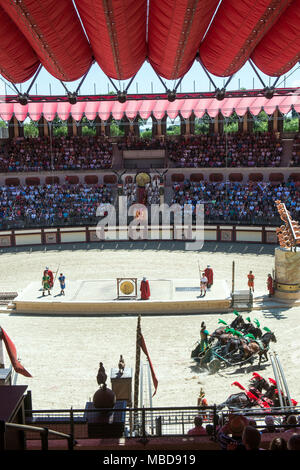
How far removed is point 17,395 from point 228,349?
9684mm

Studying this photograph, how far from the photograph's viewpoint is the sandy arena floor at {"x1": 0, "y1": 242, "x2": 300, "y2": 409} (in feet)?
45.0

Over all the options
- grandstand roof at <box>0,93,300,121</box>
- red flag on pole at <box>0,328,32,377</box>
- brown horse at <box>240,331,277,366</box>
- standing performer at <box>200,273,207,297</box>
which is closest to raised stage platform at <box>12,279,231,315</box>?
standing performer at <box>200,273,207,297</box>

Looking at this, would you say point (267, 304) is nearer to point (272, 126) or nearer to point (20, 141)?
point (272, 126)

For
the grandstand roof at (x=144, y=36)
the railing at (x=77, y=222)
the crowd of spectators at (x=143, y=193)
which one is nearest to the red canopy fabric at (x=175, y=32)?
the grandstand roof at (x=144, y=36)

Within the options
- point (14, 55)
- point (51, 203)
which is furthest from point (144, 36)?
point (51, 203)

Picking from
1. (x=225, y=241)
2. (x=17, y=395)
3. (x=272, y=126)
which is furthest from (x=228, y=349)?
(x=272, y=126)

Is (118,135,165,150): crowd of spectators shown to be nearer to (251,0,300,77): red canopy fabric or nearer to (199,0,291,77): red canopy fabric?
(199,0,291,77): red canopy fabric

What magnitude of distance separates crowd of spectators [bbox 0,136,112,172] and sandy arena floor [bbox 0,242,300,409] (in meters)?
13.5

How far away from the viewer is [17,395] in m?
6.68

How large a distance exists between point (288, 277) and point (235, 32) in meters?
10.4

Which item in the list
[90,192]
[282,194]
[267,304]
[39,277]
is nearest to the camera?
[267,304]

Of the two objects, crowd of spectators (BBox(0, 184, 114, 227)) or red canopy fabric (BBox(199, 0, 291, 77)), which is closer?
red canopy fabric (BBox(199, 0, 291, 77))
